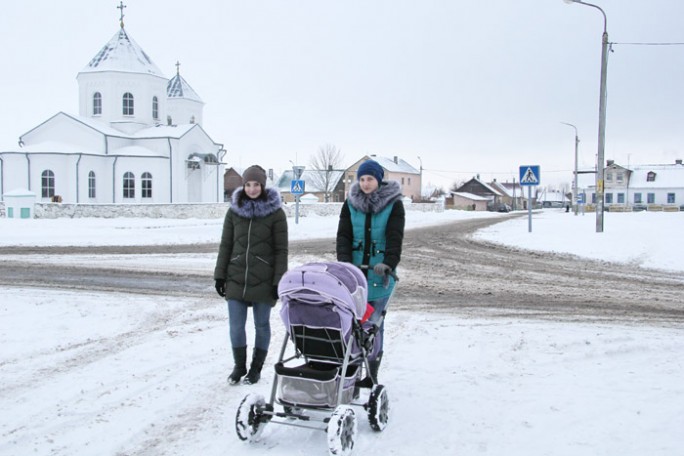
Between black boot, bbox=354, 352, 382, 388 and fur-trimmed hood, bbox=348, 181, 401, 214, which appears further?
fur-trimmed hood, bbox=348, 181, 401, 214

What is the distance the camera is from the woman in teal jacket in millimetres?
5344

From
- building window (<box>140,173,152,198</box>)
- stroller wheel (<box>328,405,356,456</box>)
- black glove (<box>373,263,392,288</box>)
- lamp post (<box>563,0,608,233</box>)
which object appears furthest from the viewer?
building window (<box>140,173,152,198</box>)

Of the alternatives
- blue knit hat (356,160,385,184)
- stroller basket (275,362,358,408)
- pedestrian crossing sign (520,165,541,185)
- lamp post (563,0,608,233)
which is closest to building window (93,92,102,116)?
pedestrian crossing sign (520,165,541,185)

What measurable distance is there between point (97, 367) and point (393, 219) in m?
3.33

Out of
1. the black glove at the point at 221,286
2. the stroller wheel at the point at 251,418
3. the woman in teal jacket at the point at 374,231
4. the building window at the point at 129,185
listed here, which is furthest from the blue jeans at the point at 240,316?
the building window at the point at 129,185

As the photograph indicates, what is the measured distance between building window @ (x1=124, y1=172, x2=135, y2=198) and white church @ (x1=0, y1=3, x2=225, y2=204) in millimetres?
67

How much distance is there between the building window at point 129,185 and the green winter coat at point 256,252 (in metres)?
41.2

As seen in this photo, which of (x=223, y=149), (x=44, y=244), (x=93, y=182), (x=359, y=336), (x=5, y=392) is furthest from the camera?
(x=223, y=149)

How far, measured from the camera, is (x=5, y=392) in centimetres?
559

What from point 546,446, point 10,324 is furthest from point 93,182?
point 546,446

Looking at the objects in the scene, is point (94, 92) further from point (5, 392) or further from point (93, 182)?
point (5, 392)

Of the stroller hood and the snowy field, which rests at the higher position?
the stroller hood

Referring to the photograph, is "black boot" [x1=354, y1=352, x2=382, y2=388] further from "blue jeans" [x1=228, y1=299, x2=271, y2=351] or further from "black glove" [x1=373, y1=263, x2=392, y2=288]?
"blue jeans" [x1=228, y1=299, x2=271, y2=351]

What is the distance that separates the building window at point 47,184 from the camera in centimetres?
4234
